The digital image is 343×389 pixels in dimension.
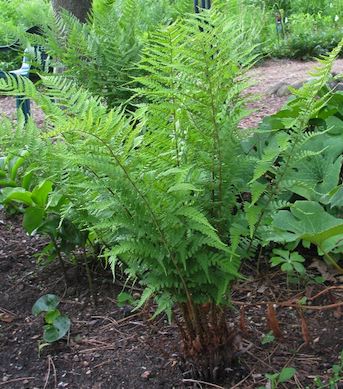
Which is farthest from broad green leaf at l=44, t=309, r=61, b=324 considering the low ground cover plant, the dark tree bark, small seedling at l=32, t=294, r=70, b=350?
the dark tree bark

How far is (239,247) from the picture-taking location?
6.10 feet

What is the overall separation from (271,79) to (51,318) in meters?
5.38

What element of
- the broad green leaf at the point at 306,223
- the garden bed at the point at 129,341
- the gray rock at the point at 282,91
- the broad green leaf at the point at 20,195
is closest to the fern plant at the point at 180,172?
the broad green leaf at the point at 306,223

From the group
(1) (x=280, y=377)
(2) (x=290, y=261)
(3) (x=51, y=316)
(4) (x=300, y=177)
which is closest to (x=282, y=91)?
(4) (x=300, y=177)

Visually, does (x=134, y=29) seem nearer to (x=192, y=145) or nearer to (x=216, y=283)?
(x=192, y=145)

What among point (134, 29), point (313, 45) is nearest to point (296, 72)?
point (313, 45)

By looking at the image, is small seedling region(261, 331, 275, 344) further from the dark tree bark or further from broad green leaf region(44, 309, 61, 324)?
the dark tree bark

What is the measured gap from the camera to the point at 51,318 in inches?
93.3

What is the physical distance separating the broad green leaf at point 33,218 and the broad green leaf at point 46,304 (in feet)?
0.87

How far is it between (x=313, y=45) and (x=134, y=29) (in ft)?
20.9

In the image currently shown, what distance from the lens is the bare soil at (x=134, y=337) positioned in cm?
210

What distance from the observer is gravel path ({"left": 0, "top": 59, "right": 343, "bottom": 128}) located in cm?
528

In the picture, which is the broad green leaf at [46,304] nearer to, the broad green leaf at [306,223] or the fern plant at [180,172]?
the fern plant at [180,172]

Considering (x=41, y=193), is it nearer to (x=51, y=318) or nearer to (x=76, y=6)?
(x=51, y=318)
